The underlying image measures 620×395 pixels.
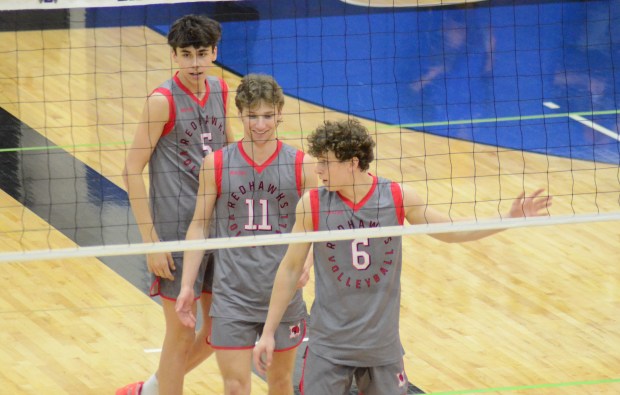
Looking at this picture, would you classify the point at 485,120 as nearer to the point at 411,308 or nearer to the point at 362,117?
the point at 362,117

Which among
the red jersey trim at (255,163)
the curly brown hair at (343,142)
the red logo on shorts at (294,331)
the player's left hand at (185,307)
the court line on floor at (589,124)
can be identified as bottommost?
the red logo on shorts at (294,331)

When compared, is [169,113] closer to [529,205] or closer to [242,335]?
[242,335]

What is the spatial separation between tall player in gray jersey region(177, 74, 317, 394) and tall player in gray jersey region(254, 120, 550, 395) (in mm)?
460

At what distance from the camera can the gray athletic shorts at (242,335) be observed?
5.61 metres

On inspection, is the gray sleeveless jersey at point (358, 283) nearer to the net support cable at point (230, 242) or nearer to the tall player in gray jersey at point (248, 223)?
the net support cable at point (230, 242)

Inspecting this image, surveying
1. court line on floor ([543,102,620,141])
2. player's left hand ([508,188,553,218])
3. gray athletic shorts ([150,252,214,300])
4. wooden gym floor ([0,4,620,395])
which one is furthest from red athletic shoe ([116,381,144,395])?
court line on floor ([543,102,620,141])

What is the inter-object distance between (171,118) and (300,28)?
327 inches

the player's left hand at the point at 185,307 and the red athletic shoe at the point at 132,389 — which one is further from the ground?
the player's left hand at the point at 185,307

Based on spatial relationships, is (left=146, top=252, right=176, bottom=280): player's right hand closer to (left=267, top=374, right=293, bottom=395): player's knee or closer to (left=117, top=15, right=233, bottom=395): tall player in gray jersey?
(left=117, top=15, right=233, bottom=395): tall player in gray jersey

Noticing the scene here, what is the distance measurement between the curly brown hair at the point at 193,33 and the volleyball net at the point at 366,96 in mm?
2176

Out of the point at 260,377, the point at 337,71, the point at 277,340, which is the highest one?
the point at 337,71

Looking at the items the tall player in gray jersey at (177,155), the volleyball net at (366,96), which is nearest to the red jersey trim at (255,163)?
the tall player in gray jersey at (177,155)

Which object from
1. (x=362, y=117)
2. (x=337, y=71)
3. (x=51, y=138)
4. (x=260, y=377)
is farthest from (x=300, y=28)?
(x=260, y=377)

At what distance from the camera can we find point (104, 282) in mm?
8180
